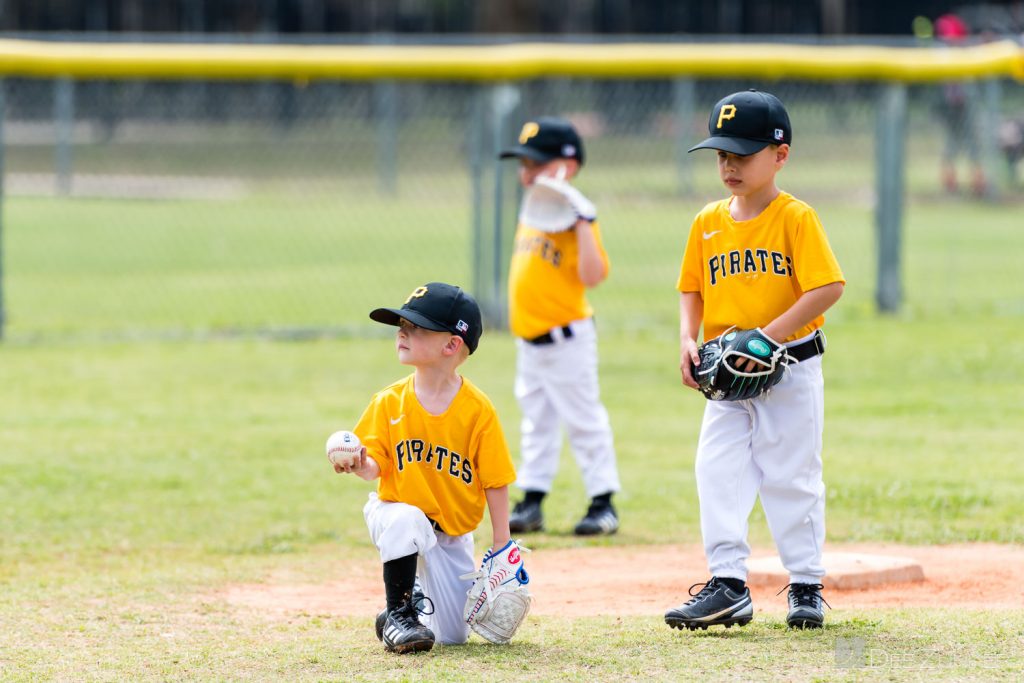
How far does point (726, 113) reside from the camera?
4.81 metres

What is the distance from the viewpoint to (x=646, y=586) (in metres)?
5.71

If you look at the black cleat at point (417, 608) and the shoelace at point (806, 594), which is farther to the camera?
the shoelace at point (806, 594)

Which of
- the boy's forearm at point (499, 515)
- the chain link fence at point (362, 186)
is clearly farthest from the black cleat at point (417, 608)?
the chain link fence at point (362, 186)

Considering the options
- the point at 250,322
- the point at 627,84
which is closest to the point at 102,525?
the point at 250,322

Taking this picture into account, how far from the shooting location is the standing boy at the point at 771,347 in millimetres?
4738

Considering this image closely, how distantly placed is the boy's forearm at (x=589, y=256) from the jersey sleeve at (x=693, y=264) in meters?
1.57

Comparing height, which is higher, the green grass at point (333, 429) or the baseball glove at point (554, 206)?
the baseball glove at point (554, 206)

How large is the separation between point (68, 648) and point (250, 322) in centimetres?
845

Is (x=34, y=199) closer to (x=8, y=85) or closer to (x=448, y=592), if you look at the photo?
(x=8, y=85)

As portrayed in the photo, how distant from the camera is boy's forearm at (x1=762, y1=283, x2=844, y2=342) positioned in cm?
469

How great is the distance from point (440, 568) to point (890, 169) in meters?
8.82

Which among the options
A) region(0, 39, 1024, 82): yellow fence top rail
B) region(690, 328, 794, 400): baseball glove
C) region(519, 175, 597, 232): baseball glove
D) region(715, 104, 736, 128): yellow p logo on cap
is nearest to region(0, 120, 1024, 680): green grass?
region(690, 328, 794, 400): baseball glove

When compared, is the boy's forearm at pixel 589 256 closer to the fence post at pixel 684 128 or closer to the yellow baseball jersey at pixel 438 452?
the yellow baseball jersey at pixel 438 452

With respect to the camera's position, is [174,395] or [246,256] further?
[246,256]
